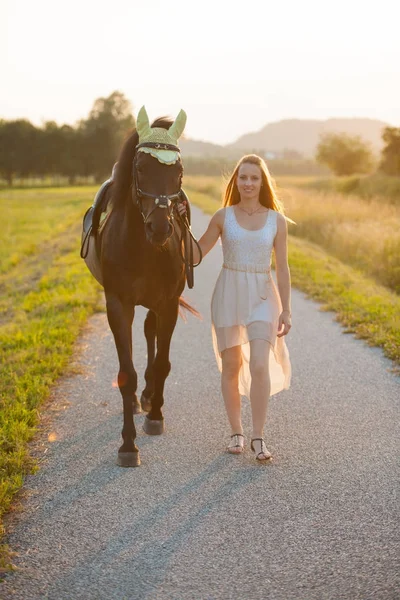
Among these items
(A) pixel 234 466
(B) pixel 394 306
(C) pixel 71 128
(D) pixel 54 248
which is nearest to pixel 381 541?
(A) pixel 234 466

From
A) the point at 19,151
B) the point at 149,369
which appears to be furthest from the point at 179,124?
the point at 19,151

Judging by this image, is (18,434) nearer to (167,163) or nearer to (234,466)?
(234,466)

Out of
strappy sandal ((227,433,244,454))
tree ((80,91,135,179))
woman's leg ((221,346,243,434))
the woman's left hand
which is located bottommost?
strappy sandal ((227,433,244,454))

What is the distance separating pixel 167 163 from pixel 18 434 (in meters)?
2.27

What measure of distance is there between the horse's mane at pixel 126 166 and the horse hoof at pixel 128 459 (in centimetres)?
180

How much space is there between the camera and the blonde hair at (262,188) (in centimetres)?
471

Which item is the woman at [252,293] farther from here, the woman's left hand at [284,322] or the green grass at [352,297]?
the green grass at [352,297]

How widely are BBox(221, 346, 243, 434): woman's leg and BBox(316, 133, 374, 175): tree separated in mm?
66281

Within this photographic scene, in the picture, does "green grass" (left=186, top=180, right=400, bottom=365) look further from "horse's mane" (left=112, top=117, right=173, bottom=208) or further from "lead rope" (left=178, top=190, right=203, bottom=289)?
"horse's mane" (left=112, top=117, right=173, bottom=208)

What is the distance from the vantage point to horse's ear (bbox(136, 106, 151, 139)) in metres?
4.33

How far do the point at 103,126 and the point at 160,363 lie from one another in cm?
6165

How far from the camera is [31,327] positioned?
28.4 ft

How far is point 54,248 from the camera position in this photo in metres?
19.8

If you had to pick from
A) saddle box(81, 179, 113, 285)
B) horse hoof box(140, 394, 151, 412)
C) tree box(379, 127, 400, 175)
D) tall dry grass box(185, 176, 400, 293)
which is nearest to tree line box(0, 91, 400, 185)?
tree box(379, 127, 400, 175)
